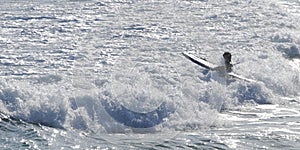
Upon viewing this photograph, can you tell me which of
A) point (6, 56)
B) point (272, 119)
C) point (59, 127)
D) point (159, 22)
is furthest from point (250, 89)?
point (159, 22)

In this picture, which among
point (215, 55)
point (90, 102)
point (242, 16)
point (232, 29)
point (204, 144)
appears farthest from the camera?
point (242, 16)

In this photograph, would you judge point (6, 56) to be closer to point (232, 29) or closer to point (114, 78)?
point (114, 78)

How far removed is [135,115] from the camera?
20531mm

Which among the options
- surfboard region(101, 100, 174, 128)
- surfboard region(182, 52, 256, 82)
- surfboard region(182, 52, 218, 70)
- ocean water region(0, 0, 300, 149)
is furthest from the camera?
surfboard region(182, 52, 218, 70)

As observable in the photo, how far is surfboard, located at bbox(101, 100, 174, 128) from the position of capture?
793 inches

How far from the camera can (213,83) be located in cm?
2412

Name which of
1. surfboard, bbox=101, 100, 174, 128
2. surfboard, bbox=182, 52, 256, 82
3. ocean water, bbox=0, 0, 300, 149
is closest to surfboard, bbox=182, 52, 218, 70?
surfboard, bbox=182, 52, 256, 82

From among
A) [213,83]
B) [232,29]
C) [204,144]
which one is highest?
[232,29]

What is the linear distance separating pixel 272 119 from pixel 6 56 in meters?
11.6

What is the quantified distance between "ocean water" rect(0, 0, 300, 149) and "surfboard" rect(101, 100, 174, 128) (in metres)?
0.23

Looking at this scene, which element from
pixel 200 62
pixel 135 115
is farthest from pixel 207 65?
pixel 135 115

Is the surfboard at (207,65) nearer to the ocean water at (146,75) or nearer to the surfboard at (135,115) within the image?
the ocean water at (146,75)

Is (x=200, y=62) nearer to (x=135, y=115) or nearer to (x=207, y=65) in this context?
(x=207, y=65)

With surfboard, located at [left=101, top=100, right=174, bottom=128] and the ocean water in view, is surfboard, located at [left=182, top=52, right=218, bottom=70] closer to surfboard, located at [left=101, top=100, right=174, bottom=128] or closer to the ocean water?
the ocean water
